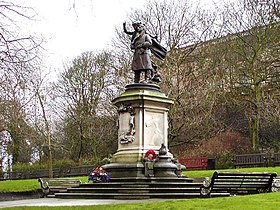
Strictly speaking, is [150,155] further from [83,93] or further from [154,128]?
[83,93]

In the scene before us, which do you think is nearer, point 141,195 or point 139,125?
point 141,195

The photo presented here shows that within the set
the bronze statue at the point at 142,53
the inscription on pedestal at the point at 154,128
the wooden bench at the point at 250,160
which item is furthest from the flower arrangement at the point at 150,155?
the wooden bench at the point at 250,160

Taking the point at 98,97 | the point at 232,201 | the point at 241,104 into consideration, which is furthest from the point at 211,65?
the point at 232,201

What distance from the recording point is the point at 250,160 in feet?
88.2

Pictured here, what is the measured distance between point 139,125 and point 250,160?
1193 centimetres

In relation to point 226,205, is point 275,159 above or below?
above

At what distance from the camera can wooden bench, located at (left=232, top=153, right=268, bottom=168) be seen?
2617 centimetres

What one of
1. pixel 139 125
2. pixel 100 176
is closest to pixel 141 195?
pixel 100 176

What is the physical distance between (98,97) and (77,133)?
4.14 metres

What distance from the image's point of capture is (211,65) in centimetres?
3353

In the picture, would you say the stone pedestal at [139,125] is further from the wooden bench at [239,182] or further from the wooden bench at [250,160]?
the wooden bench at [250,160]

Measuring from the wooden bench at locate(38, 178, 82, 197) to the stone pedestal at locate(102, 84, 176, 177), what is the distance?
5.54 feet

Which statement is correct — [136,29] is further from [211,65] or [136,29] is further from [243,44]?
[211,65]

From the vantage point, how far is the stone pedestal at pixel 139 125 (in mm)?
16922
